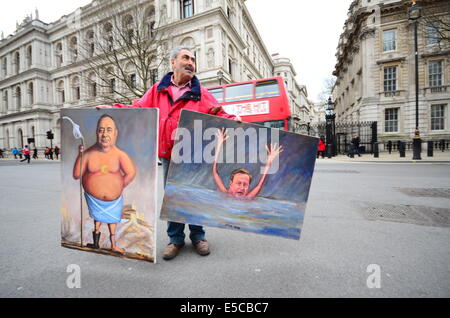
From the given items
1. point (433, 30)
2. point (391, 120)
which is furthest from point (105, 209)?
point (391, 120)

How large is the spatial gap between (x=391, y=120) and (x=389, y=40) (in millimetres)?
7822

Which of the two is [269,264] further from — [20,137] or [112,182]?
[20,137]

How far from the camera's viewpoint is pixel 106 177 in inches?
71.9

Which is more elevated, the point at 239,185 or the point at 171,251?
the point at 239,185

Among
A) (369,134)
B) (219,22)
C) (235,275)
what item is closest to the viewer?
(235,275)

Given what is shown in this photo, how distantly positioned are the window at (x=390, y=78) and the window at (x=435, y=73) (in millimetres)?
2757

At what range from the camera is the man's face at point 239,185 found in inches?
75.5

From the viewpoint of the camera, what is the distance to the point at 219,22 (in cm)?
2398

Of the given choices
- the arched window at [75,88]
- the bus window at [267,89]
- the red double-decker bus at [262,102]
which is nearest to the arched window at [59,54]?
the arched window at [75,88]

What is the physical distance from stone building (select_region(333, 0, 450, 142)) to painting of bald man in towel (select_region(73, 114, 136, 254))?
25.4 m

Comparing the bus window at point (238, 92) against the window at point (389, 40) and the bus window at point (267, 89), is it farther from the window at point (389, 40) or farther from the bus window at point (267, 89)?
the window at point (389, 40)

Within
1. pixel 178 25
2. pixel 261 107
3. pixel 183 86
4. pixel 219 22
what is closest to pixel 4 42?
pixel 178 25
